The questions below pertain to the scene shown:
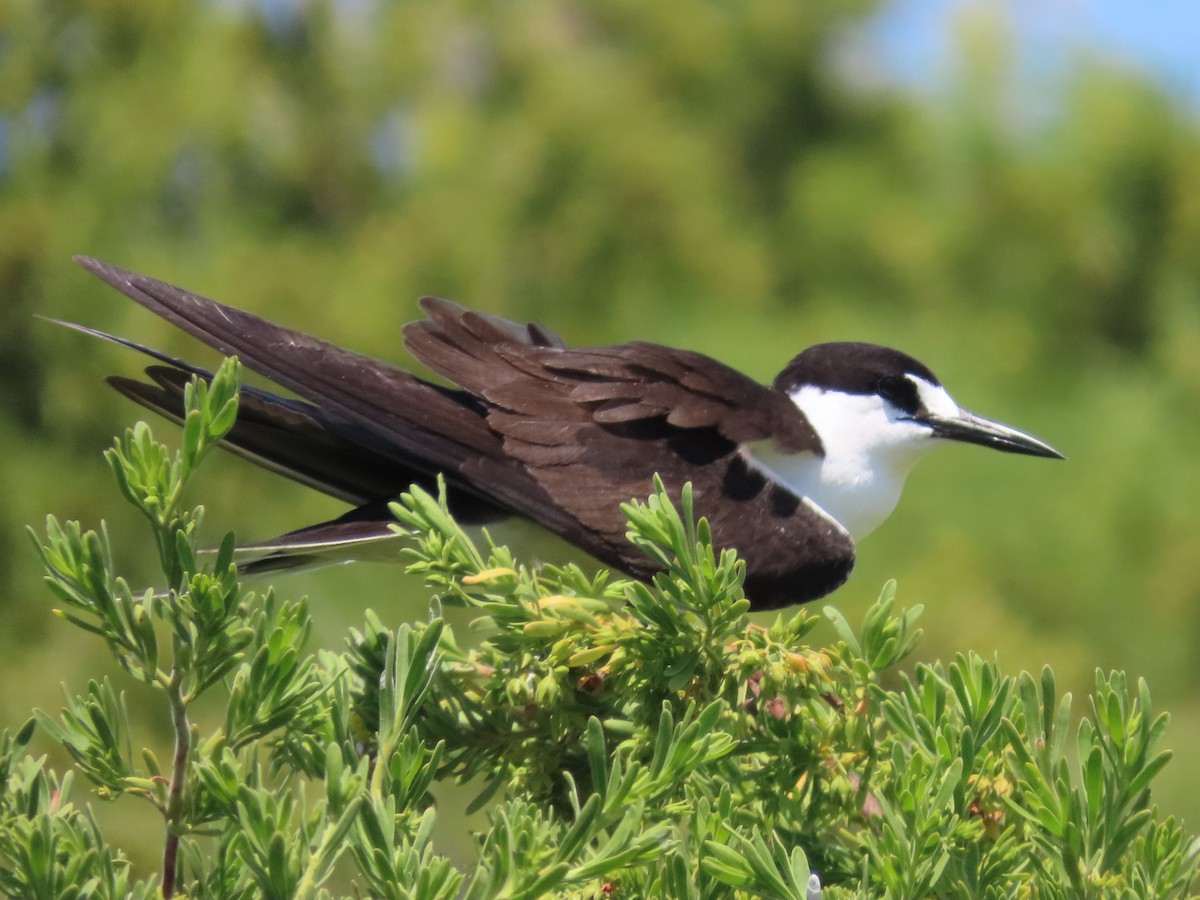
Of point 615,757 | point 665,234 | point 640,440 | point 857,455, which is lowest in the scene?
point 615,757

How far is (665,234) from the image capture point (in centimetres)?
714

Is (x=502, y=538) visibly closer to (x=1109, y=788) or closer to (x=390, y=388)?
(x=390, y=388)

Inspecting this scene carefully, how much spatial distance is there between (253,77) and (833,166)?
3003 millimetres

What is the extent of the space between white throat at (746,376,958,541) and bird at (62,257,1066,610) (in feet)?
0.19

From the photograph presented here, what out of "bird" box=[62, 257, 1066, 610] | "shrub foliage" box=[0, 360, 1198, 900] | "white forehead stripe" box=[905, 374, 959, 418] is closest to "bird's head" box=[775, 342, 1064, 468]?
"white forehead stripe" box=[905, 374, 959, 418]

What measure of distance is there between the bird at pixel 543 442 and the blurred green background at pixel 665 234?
1764 mm

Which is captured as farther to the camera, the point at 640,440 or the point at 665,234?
the point at 665,234

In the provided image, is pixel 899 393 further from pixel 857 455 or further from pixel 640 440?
pixel 640 440

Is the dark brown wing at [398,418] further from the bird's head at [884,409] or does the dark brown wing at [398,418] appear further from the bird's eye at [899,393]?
the bird's eye at [899,393]

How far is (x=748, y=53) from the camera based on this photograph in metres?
8.23

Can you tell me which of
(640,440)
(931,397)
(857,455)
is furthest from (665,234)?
(640,440)

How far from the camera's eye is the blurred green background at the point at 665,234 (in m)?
4.61

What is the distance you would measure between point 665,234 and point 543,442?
505cm

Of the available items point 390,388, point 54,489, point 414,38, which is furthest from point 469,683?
point 414,38
